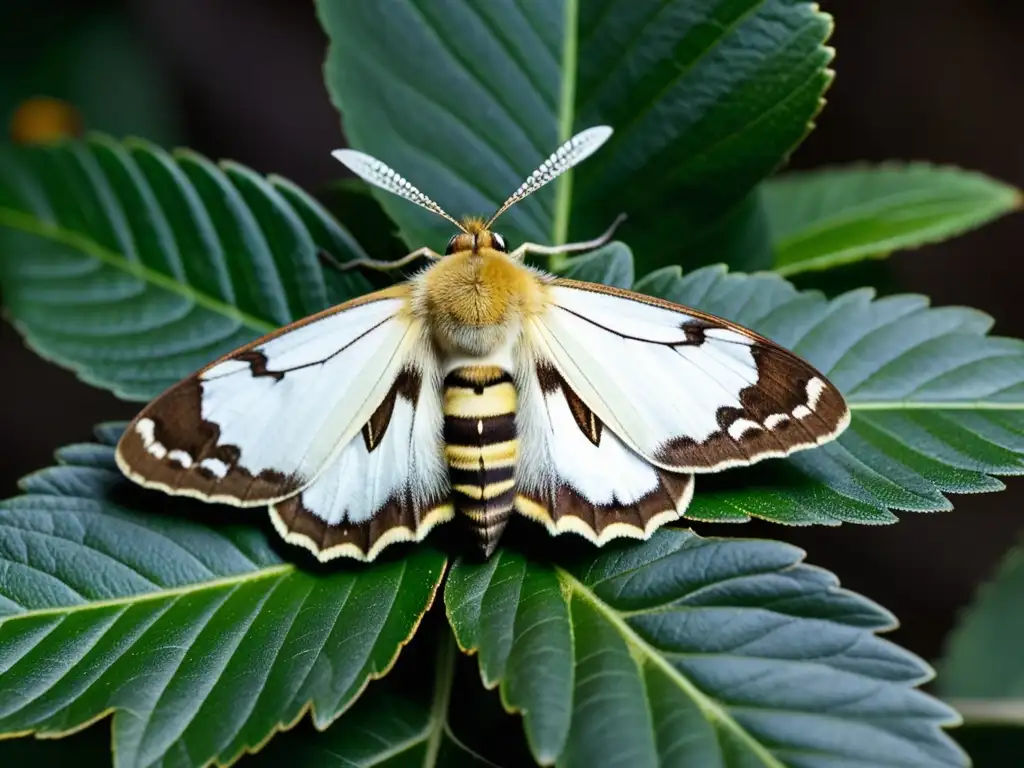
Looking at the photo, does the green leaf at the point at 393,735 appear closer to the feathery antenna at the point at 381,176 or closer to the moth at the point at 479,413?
the moth at the point at 479,413

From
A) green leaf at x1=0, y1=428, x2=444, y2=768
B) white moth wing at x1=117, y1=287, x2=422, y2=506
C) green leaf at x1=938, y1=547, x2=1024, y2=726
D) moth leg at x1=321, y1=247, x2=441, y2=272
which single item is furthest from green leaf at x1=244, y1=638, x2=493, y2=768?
green leaf at x1=938, y1=547, x2=1024, y2=726

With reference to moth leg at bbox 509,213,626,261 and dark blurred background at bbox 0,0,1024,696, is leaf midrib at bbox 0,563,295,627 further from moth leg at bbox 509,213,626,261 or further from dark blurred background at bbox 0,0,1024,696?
dark blurred background at bbox 0,0,1024,696

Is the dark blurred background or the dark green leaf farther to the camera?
the dark blurred background

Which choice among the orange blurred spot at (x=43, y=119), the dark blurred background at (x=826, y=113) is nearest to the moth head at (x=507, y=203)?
the orange blurred spot at (x=43, y=119)

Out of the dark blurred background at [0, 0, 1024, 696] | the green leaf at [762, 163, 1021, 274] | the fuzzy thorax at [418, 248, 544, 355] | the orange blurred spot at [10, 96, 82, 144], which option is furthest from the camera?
the dark blurred background at [0, 0, 1024, 696]

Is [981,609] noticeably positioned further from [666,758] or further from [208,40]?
[208,40]
